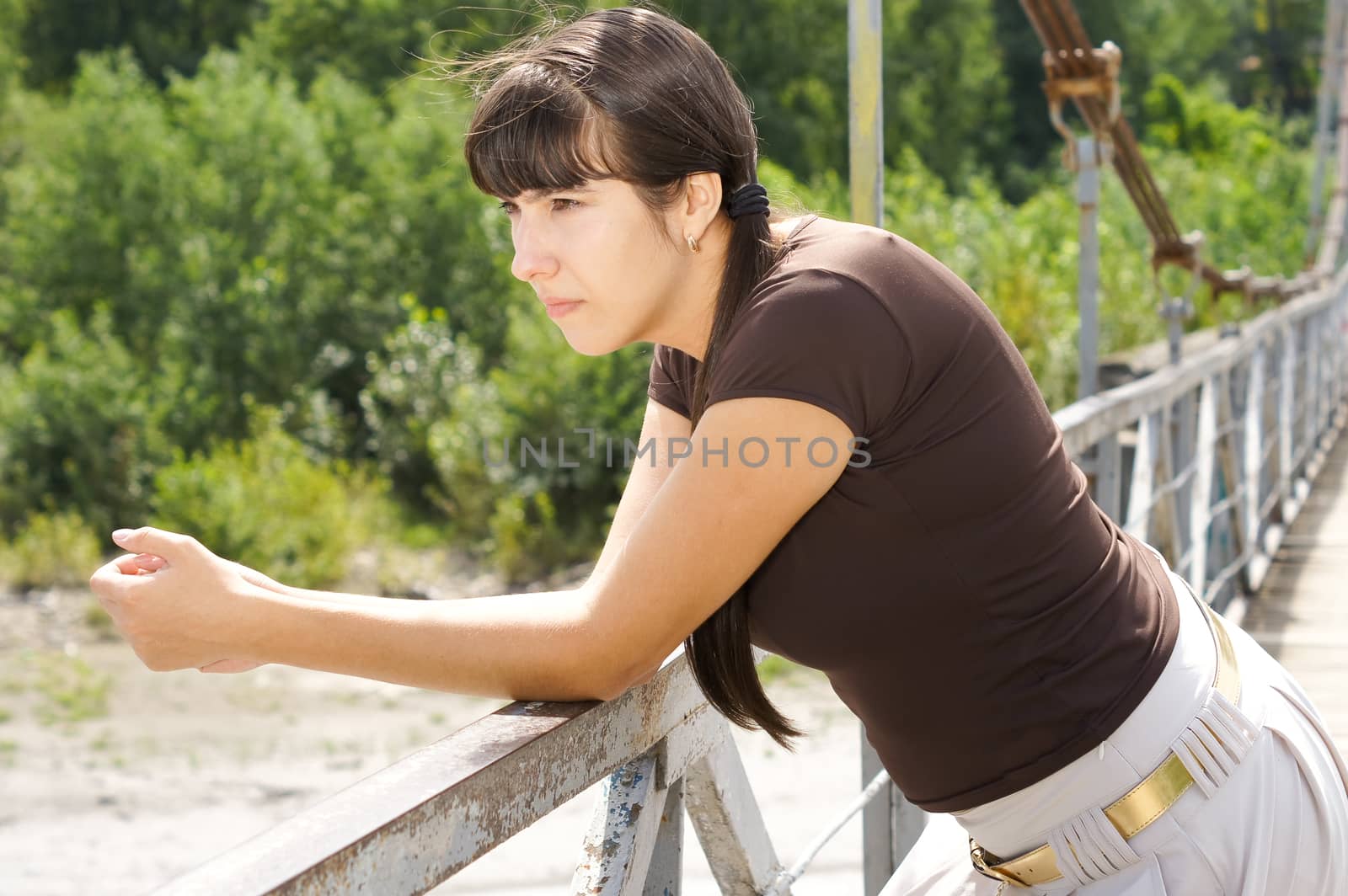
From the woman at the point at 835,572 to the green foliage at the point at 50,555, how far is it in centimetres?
1002

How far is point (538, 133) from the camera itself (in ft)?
3.79

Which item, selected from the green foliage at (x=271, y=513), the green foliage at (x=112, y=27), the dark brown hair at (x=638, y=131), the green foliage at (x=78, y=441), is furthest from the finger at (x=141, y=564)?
the green foliage at (x=112, y=27)

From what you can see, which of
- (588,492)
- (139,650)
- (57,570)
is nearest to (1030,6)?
(139,650)

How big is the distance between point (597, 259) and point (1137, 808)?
2.01 ft

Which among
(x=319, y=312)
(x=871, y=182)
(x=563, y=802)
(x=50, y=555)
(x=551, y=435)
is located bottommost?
(x=50, y=555)

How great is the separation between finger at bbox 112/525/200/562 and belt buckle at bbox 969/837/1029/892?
2.29ft

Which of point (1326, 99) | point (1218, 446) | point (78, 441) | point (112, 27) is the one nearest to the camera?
point (1218, 446)

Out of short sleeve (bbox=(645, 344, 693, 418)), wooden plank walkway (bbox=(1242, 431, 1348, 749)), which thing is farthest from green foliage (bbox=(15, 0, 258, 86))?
short sleeve (bbox=(645, 344, 693, 418))

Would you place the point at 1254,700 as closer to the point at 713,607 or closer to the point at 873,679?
the point at 873,679

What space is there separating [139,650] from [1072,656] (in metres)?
0.73

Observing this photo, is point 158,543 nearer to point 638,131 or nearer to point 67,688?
point 638,131

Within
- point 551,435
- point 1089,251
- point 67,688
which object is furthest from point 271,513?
point 1089,251

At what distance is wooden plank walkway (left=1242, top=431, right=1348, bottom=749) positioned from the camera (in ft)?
11.5

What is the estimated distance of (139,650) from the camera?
115 cm
